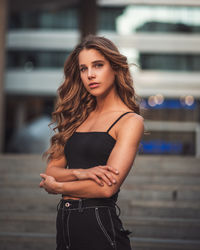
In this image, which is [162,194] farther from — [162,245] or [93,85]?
[93,85]

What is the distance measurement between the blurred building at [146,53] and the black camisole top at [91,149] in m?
27.4

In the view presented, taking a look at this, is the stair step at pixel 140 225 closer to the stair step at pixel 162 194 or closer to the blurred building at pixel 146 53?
the stair step at pixel 162 194

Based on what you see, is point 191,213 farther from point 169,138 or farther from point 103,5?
point 103,5

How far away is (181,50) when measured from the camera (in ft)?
102

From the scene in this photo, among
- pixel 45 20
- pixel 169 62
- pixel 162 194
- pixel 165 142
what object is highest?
pixel 45 20

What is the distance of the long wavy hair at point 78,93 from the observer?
2.42 metres

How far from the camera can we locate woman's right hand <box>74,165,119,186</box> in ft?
6.91

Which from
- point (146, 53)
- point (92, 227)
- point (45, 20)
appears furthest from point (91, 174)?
point (45, 20)

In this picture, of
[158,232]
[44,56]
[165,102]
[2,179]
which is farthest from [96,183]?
[44,56]

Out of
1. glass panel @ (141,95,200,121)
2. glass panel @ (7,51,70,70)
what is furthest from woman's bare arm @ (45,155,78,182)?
glass panel @ (7,51,70,70)

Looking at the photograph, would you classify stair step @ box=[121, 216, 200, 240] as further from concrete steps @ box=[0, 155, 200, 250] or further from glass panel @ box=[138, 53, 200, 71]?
glass panel @ box=[138, 53, 200, 71]

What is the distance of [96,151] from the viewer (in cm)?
227

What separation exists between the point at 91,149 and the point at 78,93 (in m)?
0.59

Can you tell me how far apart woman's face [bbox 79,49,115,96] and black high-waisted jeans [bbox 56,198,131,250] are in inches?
26.5
